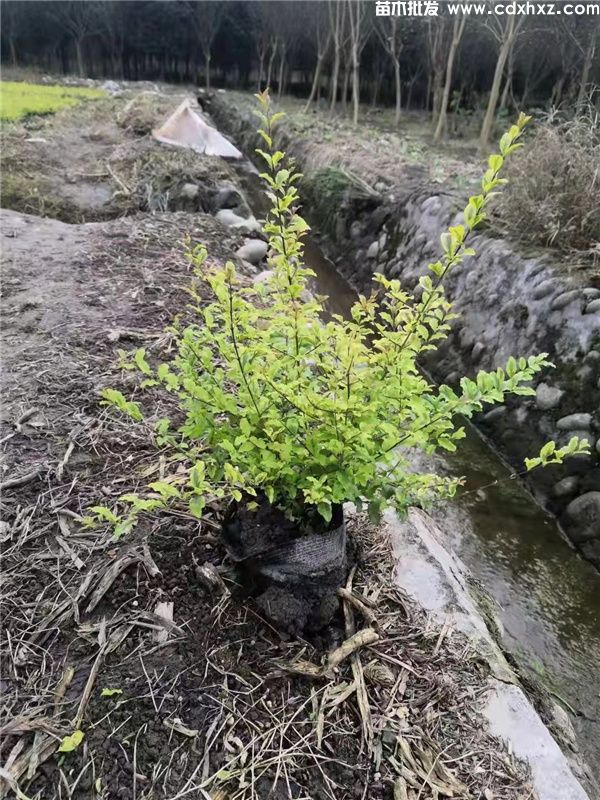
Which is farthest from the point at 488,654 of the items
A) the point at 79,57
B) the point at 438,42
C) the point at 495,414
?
the point at 79,57

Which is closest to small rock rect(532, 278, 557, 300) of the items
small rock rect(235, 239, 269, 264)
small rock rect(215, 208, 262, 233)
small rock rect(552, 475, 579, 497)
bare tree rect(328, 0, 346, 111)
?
small rock rect(552, 475, 579, 497)

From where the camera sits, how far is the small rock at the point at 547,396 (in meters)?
4.73

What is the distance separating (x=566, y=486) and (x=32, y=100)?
15.4 m

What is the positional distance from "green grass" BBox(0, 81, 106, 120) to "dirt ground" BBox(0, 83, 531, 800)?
11967 millimetres

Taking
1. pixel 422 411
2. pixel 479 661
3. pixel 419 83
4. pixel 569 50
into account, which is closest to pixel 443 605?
pixel 479 661

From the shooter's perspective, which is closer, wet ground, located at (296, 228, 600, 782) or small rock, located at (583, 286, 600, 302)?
wet ground, located at (296, 228, 600, 782)

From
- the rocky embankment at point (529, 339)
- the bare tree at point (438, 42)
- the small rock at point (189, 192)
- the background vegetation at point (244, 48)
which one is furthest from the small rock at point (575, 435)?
the background vegetation at point (244, 48)

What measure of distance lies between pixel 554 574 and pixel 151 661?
3181 millimetres

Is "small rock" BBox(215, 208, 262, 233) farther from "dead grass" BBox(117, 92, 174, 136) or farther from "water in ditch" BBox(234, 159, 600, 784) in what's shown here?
"dead grass" BBox(117, 92, 174, 136)

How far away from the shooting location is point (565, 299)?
495 cm

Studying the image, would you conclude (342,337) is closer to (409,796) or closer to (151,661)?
(151,661)

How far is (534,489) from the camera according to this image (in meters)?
4.73

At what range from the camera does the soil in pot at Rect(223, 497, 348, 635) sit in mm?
2014

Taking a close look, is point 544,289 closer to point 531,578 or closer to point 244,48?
point 531,578
